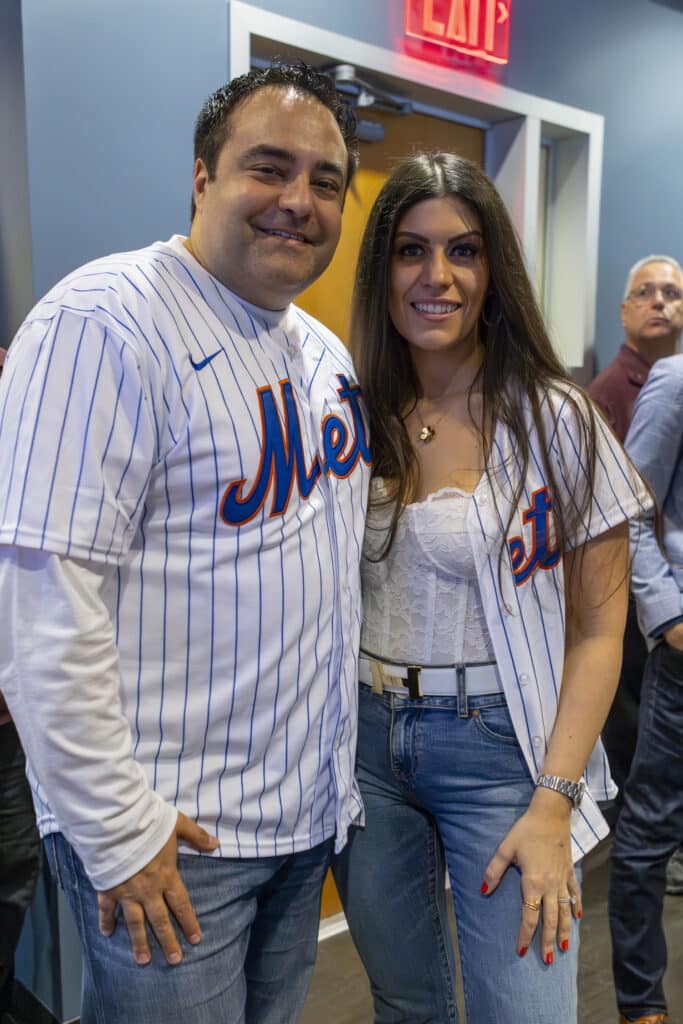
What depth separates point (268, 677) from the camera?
1.24m

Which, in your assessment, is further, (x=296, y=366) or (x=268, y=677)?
(x=296, y=366)

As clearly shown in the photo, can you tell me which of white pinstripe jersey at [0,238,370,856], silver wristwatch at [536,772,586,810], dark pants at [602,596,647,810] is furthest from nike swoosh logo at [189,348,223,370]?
dark pants at [602,596,647,810]

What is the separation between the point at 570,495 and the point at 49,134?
136 cm

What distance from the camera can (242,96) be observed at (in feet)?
4.24

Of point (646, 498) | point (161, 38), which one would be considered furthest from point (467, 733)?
point (161, 38)

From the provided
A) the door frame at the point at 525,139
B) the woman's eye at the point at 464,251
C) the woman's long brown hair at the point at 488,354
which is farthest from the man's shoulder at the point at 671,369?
the woman's eye at the point at 464,251

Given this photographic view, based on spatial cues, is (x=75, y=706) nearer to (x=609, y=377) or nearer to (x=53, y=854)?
(x=53, y=854)

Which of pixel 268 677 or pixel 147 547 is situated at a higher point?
pixel 147 547

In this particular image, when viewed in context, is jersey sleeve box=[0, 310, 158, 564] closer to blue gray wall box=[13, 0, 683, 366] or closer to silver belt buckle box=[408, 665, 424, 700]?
silver belt buckle box=[408, 665, 424, 700]

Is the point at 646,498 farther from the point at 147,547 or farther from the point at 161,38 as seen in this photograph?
the point at 161,38

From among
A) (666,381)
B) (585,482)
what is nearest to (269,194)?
(585,482)

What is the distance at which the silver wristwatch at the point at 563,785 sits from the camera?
1.38m

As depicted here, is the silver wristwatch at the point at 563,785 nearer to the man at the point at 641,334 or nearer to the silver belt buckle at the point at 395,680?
the silver belt buckle at the point at 395,680

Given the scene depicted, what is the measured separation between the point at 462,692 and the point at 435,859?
0.30 meters
